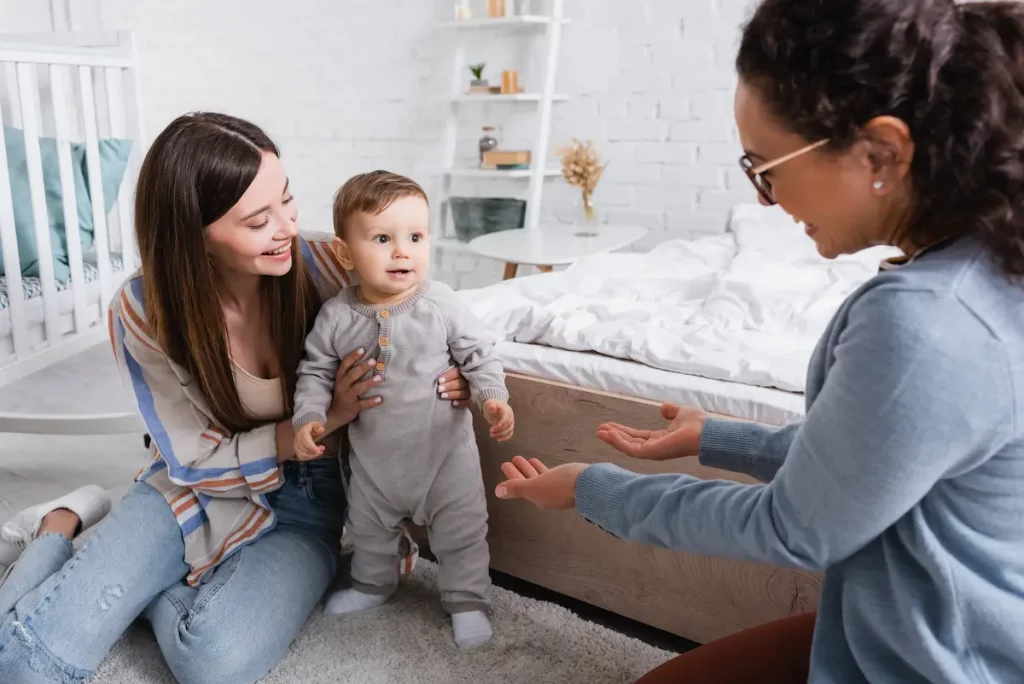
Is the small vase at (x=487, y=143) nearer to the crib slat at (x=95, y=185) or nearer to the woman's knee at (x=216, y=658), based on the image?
the crib slat at (x=95, y=185)

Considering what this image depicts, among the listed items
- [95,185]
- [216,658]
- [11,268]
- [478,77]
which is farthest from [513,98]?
[216,658]

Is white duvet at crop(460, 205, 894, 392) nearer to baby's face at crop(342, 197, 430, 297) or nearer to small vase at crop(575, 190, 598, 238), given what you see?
baby's face at crop(342, 197, 430, 297)

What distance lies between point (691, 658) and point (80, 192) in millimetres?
1758

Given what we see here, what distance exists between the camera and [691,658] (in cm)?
90

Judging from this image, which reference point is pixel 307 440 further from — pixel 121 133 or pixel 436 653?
pixel 121 133

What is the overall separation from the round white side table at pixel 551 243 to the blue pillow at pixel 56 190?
945 mm

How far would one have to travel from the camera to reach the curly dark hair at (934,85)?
2.04 ft

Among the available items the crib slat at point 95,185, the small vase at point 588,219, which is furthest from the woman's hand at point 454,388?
the small vase at point 588,219

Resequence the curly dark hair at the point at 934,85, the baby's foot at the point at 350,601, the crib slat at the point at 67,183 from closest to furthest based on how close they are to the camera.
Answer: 1. the curly dark hair at the point at 934,85
2. the baby's foot at the point at 350,601
3. the crib slat at the point at 67,183

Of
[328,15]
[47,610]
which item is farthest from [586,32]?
[47,610]

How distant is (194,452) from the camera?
138 centimetres

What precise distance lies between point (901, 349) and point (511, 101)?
8.67 feet

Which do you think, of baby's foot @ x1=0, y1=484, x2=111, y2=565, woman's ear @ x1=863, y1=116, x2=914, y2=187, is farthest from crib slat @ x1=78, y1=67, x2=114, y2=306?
woman's ear @ x1=863, y1=116, x2=914, y2=187

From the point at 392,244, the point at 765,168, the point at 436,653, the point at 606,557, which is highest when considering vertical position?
the point at 765,168
